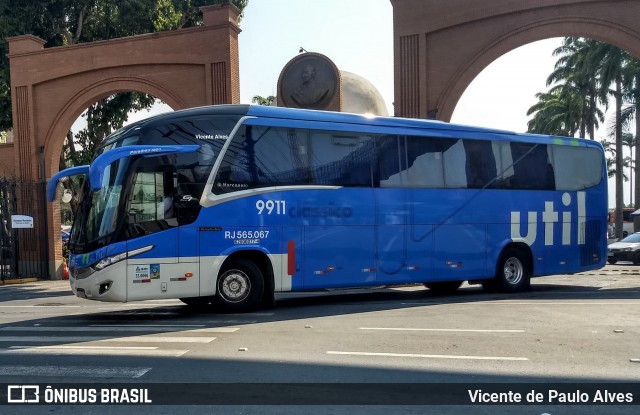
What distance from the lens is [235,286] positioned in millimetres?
11984

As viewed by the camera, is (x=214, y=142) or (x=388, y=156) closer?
(x=214, y=142)

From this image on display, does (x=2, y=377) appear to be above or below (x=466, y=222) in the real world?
below

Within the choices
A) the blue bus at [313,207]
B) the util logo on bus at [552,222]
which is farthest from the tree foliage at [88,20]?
the util logo on bus at [552,222]

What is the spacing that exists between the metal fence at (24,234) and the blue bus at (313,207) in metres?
13.7

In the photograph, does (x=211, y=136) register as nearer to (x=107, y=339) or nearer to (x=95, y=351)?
(x=107, y=339)

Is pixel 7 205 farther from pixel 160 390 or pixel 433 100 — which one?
pixel 160 390

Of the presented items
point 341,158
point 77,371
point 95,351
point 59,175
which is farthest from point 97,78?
point 77,371

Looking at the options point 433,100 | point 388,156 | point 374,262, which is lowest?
point 374,262

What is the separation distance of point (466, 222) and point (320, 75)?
8.96 metres

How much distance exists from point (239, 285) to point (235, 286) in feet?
0.26

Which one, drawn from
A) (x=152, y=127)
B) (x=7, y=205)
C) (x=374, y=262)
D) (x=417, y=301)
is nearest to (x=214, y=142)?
(x=152, y=127)

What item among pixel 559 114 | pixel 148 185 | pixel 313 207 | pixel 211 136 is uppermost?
pixel 559 114

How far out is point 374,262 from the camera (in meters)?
13.5

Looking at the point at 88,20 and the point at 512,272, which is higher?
the point at 88,20
